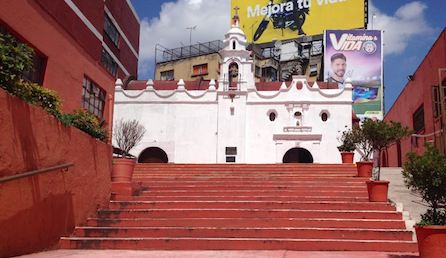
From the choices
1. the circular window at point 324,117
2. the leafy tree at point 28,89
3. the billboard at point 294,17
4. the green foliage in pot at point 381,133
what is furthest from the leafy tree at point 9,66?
the billboard at point 294,17

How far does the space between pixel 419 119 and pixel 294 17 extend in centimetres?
3046

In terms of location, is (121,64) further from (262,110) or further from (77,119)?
(77,119)

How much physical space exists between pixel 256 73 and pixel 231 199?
39939 mm

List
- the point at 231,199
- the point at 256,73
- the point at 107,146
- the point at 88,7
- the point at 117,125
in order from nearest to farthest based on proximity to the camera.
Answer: the point at 107,146 < the point at 231,199 < the point at 88,7 < the point at 117,125 < the point at 256,73

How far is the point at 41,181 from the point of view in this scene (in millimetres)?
7398

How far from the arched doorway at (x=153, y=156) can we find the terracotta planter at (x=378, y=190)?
19.4 meters

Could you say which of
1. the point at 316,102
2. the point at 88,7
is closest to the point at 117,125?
the point at 88,7

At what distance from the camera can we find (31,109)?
23.3ft

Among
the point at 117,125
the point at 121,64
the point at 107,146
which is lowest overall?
the point at 107,146

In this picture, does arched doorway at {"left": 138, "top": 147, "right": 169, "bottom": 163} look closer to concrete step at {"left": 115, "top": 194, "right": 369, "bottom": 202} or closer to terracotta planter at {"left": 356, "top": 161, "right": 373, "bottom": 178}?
terracotta planter at {"left": 356, "top": 161, "right": 373, "bottom": 178}

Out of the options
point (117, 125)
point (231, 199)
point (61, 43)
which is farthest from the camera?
point (117, 125)

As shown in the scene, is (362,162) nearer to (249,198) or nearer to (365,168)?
(365,168)

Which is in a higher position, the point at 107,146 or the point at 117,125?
the point at 117,125

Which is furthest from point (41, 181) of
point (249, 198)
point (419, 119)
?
point (419, 119)
